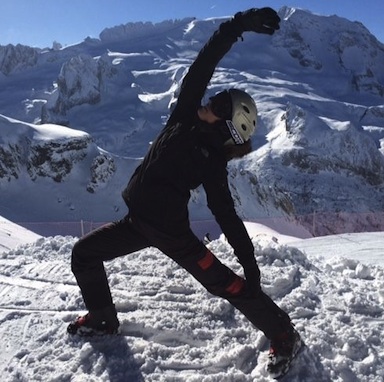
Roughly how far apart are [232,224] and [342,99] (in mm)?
76503

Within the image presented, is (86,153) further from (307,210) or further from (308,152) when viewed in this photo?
(308,152)

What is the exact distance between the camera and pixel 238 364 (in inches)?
120

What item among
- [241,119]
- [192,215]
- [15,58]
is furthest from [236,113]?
[15,58]

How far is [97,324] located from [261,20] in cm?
212

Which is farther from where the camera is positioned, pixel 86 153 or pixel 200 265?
pixel 86 153

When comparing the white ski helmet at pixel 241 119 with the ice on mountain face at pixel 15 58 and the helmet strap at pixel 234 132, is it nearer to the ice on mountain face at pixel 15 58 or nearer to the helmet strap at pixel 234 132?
the helmet strap at pixel 234 132

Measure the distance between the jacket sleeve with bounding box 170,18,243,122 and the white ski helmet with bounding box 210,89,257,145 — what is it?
0.33 meters

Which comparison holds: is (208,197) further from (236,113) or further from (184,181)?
(236,113)

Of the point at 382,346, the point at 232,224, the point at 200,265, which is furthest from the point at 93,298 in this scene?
the point at 382,346

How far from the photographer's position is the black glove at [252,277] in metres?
2.80

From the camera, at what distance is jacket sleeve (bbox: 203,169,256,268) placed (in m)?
2.69

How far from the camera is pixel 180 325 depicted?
345cm

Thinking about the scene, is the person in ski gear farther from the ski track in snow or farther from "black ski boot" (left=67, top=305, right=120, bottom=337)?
"black ski boot" (left=67, top=305, right=120, bottom=337)

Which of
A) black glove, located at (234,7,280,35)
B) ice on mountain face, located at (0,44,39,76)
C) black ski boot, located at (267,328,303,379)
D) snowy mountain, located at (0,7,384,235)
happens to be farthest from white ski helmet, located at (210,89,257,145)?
ice on mountain face, located at (0,44,39,76)
